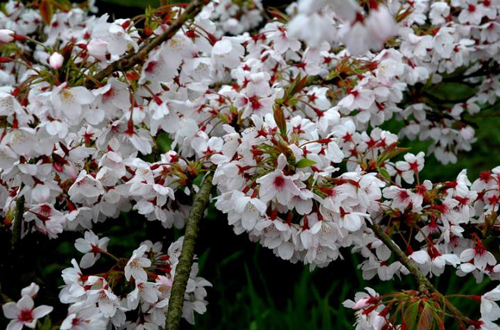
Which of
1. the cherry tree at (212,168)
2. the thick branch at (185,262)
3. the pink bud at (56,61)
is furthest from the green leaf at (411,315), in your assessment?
the pink bud at (56,61)

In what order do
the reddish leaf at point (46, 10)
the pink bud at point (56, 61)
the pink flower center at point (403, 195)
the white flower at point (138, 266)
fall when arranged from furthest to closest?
the pink flower center at point (403, 195)
the white flower at point (138, 266)
the pink bud at point (56, 61)
the reddish leaf at point (46, 10)

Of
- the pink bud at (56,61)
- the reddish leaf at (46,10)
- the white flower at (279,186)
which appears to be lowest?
the white flower at (279,186)

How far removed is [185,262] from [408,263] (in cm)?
54

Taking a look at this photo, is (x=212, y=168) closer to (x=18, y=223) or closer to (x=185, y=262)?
(x=185, y=262)

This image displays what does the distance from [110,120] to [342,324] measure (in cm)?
107

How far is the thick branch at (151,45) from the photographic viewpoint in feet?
3.35

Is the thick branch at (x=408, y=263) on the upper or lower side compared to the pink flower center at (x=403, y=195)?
lower

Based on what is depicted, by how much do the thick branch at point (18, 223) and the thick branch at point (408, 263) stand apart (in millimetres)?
869

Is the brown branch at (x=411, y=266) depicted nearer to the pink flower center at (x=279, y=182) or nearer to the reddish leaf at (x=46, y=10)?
the pink flower center at (x=279, y=182)

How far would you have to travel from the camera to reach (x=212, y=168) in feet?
5.22

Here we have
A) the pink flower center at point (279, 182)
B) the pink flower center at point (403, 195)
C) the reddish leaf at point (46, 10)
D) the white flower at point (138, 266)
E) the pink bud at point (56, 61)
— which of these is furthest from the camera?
the pink flower center at point (403, 195)

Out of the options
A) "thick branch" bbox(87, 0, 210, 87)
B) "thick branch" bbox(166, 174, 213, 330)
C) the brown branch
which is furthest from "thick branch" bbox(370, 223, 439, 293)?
"thick branch" bbox(87, 0, 210, 87)

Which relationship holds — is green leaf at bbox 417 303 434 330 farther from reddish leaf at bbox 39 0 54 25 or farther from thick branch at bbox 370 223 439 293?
reddish leaf at bbox 39 0 54 25

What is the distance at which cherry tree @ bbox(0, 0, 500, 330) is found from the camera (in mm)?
1138
